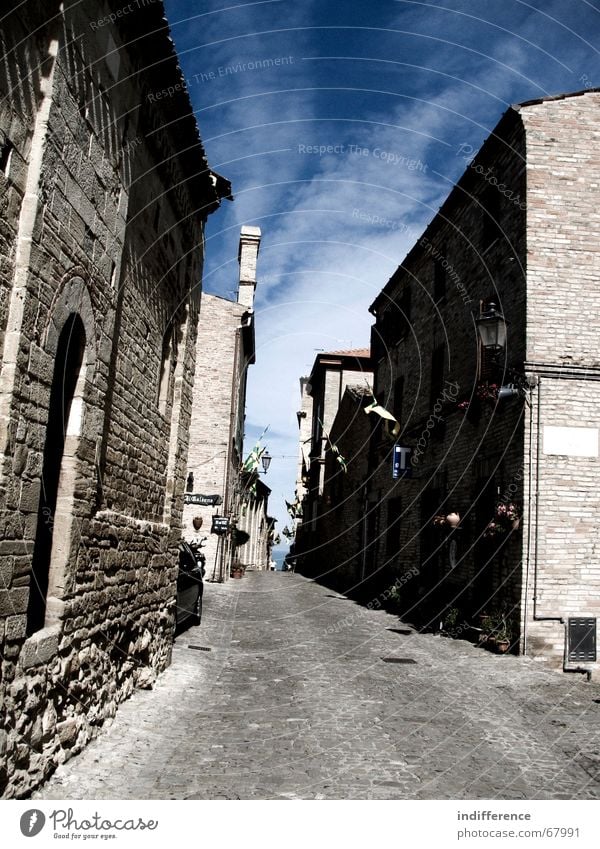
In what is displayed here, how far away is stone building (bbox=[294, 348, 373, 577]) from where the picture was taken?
3494 centimetres

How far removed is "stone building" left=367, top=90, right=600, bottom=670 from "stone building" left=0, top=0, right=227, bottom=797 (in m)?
5.14

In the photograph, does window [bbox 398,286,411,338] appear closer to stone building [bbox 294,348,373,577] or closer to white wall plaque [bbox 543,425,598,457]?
white wall plaque [bbox 543,425,598,457]

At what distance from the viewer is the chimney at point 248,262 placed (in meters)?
26.5

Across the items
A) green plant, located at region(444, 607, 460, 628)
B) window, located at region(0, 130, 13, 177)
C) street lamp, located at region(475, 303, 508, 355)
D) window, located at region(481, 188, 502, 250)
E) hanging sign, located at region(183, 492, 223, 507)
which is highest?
window, located at region(481, 188, 502, 250)

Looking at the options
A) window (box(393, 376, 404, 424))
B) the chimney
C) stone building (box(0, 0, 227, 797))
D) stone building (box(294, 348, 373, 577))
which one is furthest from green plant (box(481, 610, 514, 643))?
stone building (box(294, 348, 373, 577))

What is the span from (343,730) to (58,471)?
3407 millimetres

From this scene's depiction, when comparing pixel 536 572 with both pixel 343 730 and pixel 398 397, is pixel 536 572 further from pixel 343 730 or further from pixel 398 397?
pixel 398 397

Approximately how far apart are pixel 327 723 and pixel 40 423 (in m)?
3.90

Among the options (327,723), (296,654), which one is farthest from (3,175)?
(296,654)

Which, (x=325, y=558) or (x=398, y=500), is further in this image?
(x=325, y=558)

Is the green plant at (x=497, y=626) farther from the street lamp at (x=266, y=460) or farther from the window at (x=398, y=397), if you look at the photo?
the street lamp at (x=266, y=460)

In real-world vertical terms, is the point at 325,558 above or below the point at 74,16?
below

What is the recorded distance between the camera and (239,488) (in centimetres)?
2872

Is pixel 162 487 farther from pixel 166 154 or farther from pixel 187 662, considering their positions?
pixel 166 154
